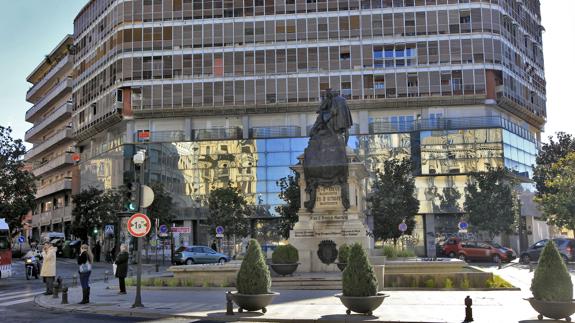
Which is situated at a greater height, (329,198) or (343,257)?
(329,198)

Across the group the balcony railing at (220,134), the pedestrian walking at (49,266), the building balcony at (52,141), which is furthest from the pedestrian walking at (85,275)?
the building balcony at (52,141)

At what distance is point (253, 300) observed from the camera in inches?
527

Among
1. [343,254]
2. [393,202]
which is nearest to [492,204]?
[393,202]

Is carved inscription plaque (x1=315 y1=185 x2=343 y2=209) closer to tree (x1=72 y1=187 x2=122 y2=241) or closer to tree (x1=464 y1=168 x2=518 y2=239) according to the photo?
tree (x1=464 y1=168 x2=518 y2=239)

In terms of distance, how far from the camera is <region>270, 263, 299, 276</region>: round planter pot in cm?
2042

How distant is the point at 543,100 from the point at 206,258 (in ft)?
139

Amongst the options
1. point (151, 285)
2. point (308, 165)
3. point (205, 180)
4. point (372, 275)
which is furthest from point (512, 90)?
point (372, 275)

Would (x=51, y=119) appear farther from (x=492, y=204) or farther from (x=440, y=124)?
(x=492, y=204)

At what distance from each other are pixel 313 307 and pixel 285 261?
6.04 metres

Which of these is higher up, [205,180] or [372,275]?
[205,180]

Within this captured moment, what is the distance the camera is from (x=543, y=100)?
6600 centimetres

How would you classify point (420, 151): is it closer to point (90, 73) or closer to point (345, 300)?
point (90, 73)

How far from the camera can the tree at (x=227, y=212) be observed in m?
50.4

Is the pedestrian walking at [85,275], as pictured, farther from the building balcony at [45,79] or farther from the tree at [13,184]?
the building balcony at [45,79]
